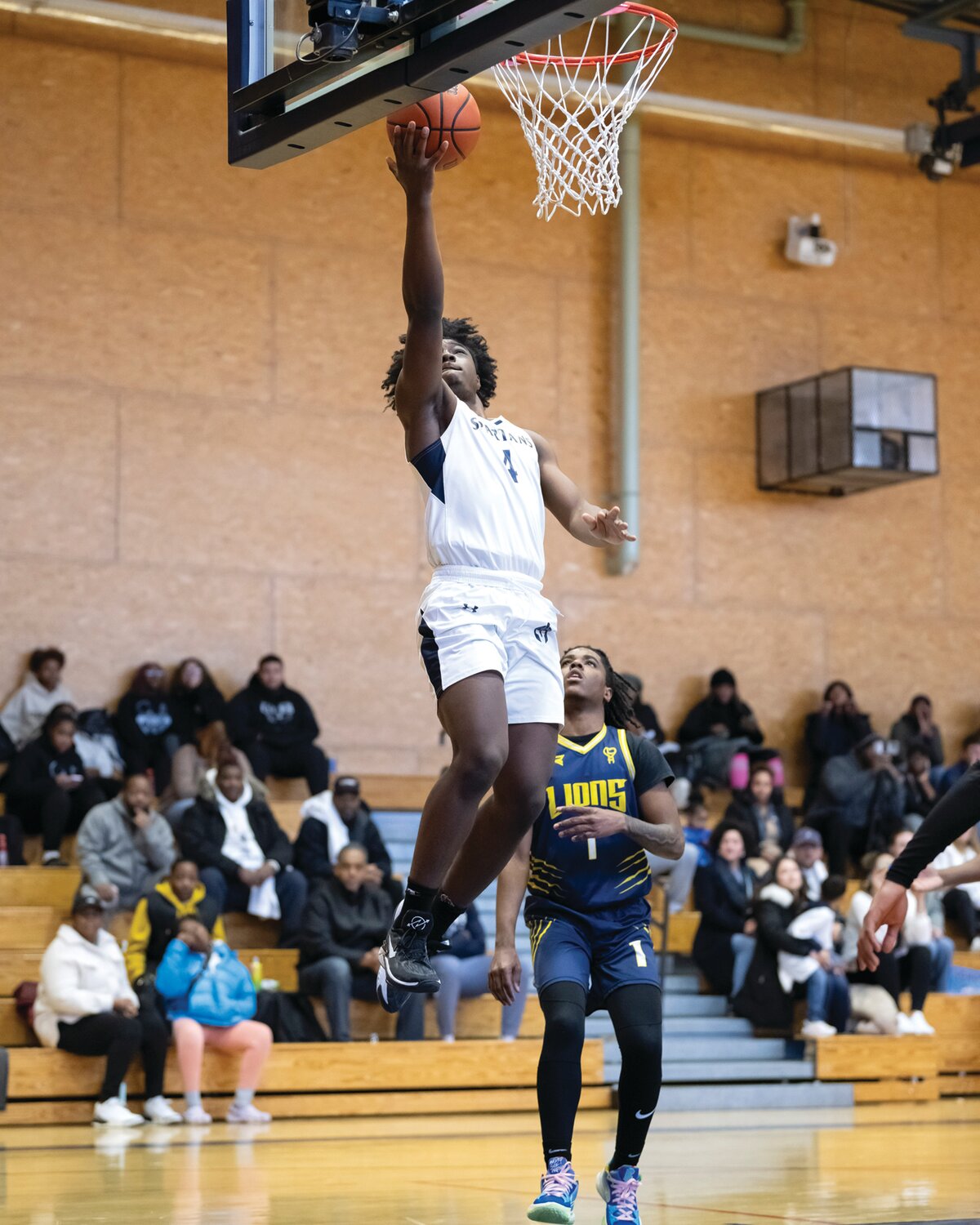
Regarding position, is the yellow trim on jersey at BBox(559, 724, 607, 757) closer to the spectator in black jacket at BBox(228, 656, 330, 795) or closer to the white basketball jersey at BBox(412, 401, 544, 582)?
the white basketball jersey at BBox(412, 401, 544, 582)

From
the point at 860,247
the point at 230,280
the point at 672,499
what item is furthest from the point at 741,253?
the point at 230,280

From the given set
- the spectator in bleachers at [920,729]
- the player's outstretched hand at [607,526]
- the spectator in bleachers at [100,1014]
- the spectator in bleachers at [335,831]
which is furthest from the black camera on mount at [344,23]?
the spectator in bleachers at [920,729]

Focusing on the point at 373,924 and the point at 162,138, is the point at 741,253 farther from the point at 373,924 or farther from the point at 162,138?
the point at 373,924

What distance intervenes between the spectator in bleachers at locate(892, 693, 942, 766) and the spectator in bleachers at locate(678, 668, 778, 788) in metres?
1.45

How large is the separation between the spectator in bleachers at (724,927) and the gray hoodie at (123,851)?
4153mm

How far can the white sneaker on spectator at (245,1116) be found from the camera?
10789 millimetres

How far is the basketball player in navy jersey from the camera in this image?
592cm

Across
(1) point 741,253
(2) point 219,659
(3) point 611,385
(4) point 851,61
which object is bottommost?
(2) point 219,659

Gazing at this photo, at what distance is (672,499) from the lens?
17.9m

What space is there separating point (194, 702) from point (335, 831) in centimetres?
247

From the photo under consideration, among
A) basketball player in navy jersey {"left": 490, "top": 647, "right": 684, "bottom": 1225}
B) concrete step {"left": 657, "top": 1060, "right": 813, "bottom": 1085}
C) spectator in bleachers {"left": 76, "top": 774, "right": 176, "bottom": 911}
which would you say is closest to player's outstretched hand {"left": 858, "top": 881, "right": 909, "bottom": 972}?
basketball player in navy jersey {"left": 490, "top": 647, "right": 684, "bottom": 1225}

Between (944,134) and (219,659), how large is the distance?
356 inches

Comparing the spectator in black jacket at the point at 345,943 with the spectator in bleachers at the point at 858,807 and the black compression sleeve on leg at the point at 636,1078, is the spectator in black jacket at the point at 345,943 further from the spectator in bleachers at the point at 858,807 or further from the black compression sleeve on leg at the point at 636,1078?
the black compression sleeve on leg at the point at 636,1078

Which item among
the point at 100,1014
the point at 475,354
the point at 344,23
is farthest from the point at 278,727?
the point at 344,23
